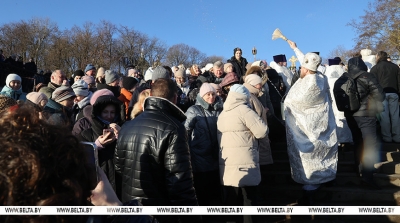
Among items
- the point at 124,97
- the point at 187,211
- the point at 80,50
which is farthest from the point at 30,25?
the point at 187,211

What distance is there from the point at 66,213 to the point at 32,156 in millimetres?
208

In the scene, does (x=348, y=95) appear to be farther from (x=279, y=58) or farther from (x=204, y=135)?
(x=279, y=58)

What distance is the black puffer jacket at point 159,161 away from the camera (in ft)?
8.77

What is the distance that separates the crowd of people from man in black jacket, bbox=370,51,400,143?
0.02 m

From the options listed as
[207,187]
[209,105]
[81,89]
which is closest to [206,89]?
[209,105]

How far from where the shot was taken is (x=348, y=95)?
545 centimetres

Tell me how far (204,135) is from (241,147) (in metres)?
0.75

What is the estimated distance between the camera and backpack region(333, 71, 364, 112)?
17.7 feet

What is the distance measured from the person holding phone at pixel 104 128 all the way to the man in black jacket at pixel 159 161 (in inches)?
25.6

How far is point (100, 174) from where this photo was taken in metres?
1.46

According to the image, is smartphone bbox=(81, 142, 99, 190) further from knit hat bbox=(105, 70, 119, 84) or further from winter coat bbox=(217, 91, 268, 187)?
knit hat bbox=(105, 70, 119, 84)

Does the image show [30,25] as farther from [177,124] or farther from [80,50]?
[177,124]

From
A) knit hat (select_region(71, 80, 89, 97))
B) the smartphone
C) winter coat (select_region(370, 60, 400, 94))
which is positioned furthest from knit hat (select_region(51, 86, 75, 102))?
winter coat (select_region(370, 60, 400, 94))

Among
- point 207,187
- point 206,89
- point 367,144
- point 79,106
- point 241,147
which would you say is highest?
point 206,89
